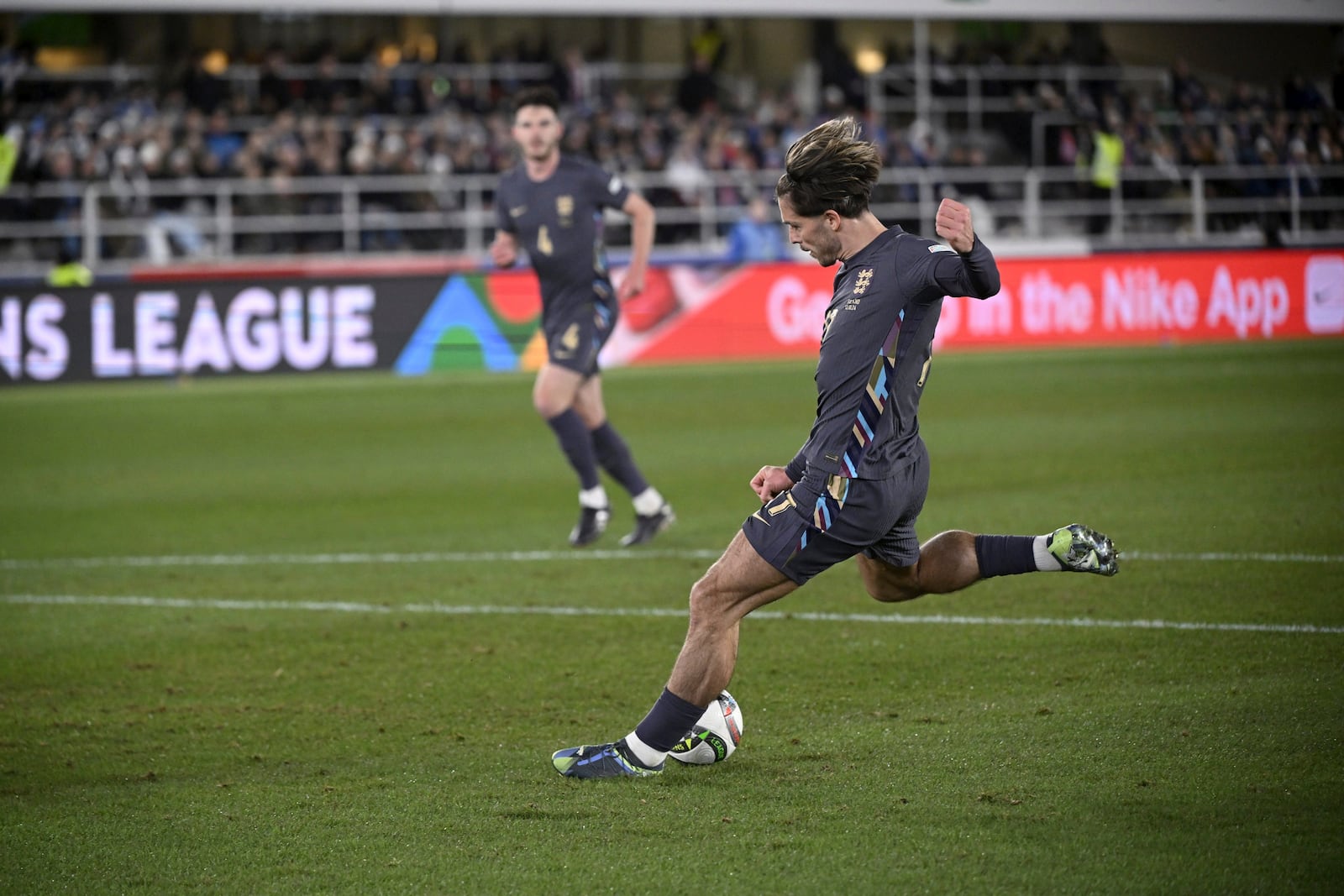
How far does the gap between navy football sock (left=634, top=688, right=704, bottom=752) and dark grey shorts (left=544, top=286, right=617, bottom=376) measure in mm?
4881

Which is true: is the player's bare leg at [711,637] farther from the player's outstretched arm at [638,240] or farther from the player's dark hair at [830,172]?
the player's outstretched arm at [638,240]

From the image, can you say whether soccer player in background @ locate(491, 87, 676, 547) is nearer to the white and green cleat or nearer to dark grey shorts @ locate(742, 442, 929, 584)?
the white and green cleat

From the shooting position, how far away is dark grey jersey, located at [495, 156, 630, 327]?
9.82 meters

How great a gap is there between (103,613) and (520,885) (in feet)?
15.4

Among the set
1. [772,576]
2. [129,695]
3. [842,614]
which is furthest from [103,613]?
[772,576]

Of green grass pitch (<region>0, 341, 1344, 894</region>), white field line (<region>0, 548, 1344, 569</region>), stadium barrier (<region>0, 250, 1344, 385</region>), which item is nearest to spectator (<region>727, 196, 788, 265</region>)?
stadium barrier (<region>0, 250, 1344, 385</region>)

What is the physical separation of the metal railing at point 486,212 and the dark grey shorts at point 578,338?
14.7 m

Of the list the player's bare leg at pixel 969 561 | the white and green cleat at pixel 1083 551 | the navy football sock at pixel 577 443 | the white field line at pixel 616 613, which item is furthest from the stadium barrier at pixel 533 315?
the white and green cleat at pixel 1083 551

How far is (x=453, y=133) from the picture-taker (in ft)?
85.4

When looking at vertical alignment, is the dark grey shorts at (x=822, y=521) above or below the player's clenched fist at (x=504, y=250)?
below

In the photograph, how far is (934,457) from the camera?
12.8 metres

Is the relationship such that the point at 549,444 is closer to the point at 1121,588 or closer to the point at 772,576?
the point at 1121,588

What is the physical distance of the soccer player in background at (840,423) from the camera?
4785 mm

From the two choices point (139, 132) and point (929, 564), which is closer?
point (929, 564)
